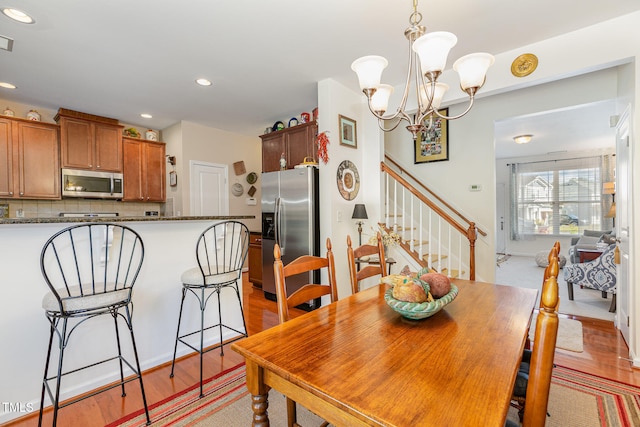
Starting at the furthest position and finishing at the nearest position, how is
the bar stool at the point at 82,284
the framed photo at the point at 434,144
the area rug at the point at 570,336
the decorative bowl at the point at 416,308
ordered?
1. the framed photo at the point at 434,144
2. the area rug at the point at 570,336
3. the bar stool at the point at 82,284
4. the decorative bowl at the point at 416,308

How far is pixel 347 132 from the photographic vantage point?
140 inches

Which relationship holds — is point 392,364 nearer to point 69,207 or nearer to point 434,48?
point 434,48

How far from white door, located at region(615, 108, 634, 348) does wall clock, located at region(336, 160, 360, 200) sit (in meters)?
2.41

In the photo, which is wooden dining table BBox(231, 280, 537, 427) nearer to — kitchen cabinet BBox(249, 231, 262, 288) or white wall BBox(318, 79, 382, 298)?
white wall BBox(318, 79, 382, 298)

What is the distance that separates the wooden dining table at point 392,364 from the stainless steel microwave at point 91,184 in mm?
4362

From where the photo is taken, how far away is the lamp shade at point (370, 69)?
1.67 metres

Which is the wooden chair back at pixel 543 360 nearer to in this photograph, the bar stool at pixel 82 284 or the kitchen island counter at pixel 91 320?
the bar stool at pixel 82 284

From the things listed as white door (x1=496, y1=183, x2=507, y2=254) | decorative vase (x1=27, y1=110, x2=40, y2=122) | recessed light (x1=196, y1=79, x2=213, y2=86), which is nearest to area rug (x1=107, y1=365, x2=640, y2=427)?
recessed light (x1=196, y1=79, x2=213, y2=86)

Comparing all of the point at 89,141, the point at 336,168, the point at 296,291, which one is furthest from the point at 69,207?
the point at 296,291

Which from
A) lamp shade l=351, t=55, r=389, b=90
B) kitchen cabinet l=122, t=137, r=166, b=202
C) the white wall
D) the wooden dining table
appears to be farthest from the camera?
kitchen cabinet l=122, t=137, r=166, b=202

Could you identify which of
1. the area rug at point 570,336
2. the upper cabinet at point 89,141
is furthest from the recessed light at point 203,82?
the area rug at point 570,336

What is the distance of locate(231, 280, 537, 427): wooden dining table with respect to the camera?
A: 730mm

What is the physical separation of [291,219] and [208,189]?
7.35 ft

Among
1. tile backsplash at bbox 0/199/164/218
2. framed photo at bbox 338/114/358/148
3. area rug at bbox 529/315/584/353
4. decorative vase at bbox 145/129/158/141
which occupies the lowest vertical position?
area rug at bbox 529/315/584/353
